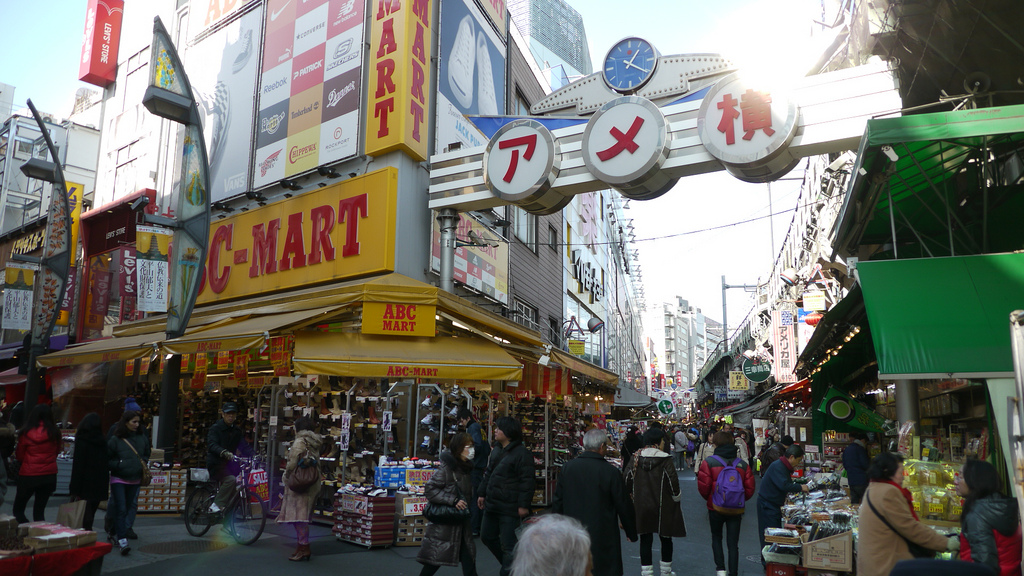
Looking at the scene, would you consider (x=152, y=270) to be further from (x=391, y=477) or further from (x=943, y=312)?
(x=943, y=312)

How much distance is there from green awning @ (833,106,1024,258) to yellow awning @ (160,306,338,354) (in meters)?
8.44

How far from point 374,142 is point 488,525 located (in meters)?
8.82

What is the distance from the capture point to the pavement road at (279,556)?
26.1 ft

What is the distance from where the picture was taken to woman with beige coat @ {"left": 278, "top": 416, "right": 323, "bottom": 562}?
333 inches

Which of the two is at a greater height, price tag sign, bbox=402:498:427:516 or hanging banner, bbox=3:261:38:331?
hanging banner, bbox=3:261:38:331

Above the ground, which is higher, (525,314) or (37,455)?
(525,314)

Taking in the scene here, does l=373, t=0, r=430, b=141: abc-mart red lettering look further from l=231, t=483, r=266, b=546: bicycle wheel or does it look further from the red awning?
the red awning

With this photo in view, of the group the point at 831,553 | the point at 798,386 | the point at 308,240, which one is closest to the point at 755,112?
the point at 831,553

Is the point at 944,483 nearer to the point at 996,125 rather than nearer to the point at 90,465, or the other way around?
the point at 996,125

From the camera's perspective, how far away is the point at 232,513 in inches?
379

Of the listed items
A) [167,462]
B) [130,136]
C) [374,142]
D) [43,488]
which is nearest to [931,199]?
[374,142]

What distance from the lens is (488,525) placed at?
717cm

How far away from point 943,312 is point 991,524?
9.49 feet

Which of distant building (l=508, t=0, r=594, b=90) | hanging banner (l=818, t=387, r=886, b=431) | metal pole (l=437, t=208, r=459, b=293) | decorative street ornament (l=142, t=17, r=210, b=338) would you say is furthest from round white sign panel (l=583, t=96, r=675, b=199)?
distant building (l=508, t=0, r=594, b=90)
